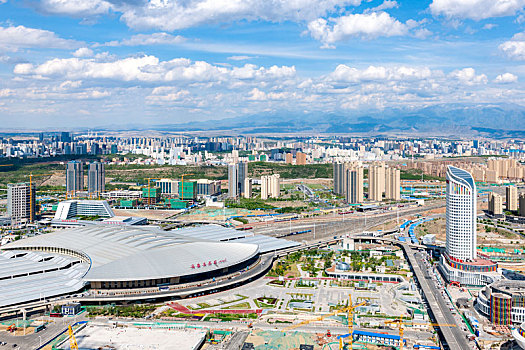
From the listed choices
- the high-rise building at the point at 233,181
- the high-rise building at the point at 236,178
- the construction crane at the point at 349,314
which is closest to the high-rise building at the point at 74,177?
the high-rise building at the point at 233,181

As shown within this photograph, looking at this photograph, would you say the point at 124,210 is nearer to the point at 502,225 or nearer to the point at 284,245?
the point at 284,245

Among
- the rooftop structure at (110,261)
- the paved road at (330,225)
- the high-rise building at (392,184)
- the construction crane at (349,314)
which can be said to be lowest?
the construction crane at (349,314)

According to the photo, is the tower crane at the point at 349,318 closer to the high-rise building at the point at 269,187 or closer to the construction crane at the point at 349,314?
the construction crane at the point at 349,314

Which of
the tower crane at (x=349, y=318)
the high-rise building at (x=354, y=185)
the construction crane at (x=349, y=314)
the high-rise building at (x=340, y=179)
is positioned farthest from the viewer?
the high-rise building at (x=340, y=179)

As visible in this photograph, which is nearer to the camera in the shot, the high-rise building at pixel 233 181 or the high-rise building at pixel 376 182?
the high-rise building at pixel 376 182

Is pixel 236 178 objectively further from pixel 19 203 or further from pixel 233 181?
pixel 19 203

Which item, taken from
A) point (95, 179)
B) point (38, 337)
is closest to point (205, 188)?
point (95, 179)

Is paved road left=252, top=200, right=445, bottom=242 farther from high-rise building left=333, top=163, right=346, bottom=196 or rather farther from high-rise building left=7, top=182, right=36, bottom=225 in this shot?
high-rise building left=7, top=182, right=36, bottom=225

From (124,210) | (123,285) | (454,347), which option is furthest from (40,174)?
(454,347)

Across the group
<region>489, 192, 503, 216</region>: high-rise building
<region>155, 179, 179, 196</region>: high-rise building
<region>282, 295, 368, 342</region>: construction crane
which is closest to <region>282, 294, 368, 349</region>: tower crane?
<region>282, 295, 368, 342</region>: construction crane
